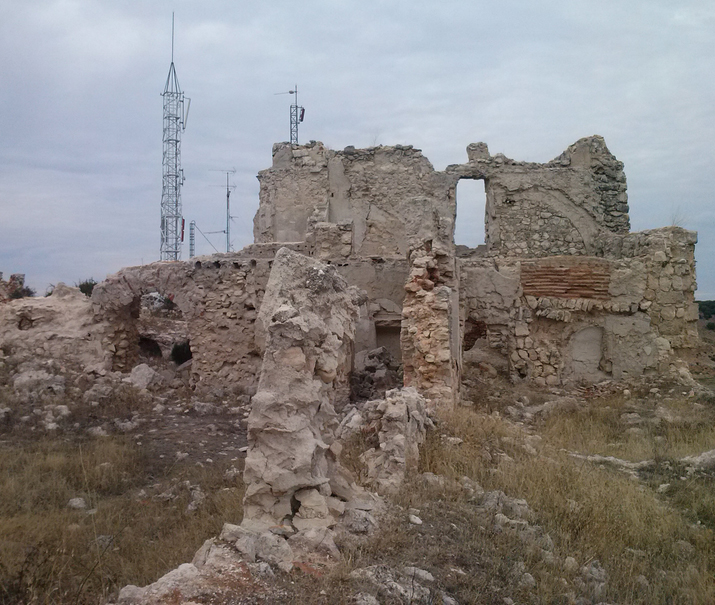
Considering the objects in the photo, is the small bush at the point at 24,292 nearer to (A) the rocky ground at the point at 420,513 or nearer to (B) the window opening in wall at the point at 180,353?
(B) the window opening in wall at the point at 180,353

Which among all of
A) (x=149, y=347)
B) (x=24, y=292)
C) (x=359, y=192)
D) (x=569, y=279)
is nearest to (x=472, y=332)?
(x=569, y=279)

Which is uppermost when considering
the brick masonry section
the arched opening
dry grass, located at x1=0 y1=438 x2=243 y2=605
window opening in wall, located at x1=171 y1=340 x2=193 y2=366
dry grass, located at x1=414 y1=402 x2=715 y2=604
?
the brick masonry section

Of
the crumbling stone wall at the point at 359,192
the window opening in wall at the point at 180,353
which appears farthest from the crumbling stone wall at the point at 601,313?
the window opening in wall at the point at 180,353

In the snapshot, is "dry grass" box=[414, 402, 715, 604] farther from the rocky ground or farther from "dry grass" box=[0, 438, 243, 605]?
"dry grass" box=[0, 438, 243, 605]

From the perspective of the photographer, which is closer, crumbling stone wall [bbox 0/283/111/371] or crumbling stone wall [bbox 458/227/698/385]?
crumbling stone wall [bbox 458/227/698/385]

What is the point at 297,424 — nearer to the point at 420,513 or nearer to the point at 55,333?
the point at 420,513

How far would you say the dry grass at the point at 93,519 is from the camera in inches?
151

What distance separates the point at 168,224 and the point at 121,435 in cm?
1368

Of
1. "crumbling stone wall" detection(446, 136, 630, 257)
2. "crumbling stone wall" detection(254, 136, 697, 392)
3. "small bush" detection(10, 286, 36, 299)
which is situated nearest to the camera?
"crumbling stone wall" detection(254, 136, 697, 392)

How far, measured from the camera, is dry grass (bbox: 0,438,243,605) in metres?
3.84

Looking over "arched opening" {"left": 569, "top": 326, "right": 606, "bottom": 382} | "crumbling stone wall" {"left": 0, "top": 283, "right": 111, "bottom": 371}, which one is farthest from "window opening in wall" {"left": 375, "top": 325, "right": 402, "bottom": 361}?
"crumbling stone wall" {"left": 0, "top": 283, "right": 111, "bottom": 371}

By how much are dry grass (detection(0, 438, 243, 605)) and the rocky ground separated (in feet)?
0.06

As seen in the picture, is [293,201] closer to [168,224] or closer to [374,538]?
[168,224]

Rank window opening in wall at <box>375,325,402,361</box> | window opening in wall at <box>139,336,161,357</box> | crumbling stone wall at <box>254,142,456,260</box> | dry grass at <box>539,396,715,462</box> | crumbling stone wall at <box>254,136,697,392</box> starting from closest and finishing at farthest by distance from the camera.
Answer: dry grass at <box>539,396,715,462</box> < crumbling stone wall at <box>254,136,697,392</box> < window opening in wall at <box>375,325,402,361</box> < window opening in wall at <box>139,336,161,357</box> < crumbling stone wall at <box>254,142,456,260</box>
